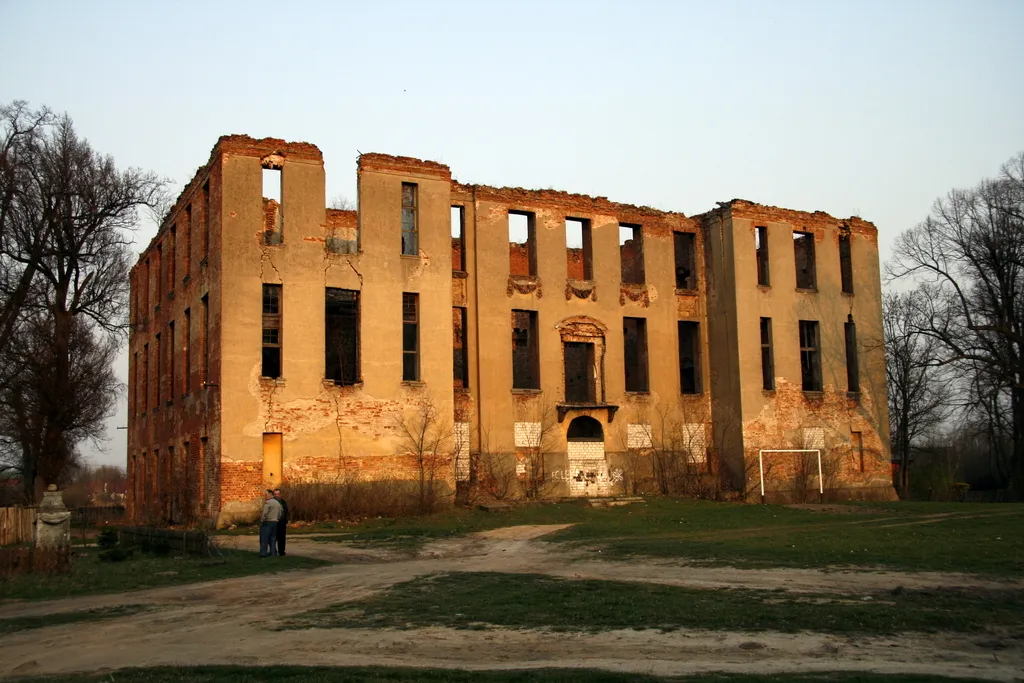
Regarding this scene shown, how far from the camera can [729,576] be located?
15141 millimetres

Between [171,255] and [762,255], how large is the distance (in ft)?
70.8

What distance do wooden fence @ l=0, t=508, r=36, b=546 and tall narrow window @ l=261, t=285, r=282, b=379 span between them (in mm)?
7232

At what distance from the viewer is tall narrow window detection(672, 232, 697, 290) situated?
117ft

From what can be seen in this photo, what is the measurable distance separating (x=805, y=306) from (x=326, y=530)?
795 inches

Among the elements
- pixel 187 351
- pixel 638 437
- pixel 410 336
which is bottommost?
pixel 638 437

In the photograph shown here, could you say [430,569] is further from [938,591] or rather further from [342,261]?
[342,261]

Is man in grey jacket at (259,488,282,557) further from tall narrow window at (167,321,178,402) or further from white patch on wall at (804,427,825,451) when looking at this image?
white patch on wall at (804,427,825,451)

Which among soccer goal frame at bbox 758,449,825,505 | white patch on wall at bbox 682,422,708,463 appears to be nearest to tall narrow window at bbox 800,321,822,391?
soccer goal frame at bbox 758,449,825,505

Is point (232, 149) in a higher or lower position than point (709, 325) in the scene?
higher

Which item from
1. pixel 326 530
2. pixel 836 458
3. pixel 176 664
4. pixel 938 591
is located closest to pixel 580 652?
→ pixel 176 664

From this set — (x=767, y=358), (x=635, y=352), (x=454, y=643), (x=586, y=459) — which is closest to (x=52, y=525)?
(x=454, y=643)

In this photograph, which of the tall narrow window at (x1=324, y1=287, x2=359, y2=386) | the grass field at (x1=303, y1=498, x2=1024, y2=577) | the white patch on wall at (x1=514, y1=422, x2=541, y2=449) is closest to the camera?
the grass field at (x1=303, y1=498, x2=1024, y2=577)

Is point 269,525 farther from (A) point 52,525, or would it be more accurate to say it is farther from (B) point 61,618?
(B) point 61,618

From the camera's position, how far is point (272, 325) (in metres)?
27.8
